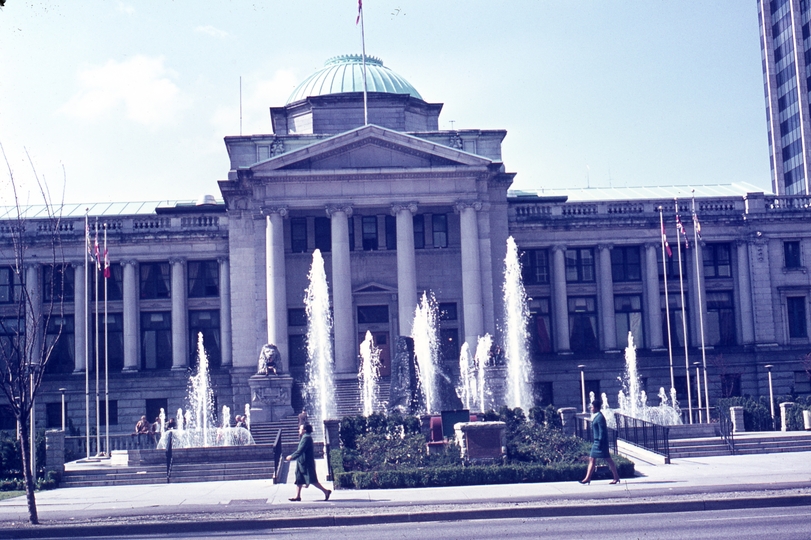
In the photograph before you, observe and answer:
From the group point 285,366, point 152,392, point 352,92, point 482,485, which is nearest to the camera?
point 482,485

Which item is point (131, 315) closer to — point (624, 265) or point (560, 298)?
point (560, 298)

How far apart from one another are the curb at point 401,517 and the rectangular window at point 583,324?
39303 millimetres

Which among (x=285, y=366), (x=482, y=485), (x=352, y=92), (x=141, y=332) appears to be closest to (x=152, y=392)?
(x=141, y=332)

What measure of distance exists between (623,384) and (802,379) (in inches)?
407

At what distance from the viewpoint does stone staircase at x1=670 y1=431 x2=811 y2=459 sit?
1323 inches

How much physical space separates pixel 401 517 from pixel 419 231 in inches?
1498

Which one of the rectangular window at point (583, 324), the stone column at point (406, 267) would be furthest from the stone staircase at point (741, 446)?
the rectangular window at point (583, 324)

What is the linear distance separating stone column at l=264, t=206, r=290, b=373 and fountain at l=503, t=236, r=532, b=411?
11.5 meters

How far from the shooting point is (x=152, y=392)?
55719mm

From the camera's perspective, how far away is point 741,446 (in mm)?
34625

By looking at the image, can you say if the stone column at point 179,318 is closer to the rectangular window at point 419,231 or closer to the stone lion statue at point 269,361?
the stone lion statue at point 269,361

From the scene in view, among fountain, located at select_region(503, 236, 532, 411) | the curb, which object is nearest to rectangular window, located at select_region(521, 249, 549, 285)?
fountain, located at select_region(503, 236, 532, 411)

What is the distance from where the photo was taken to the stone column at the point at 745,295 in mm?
58812

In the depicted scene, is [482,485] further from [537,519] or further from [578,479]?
[537,519]
